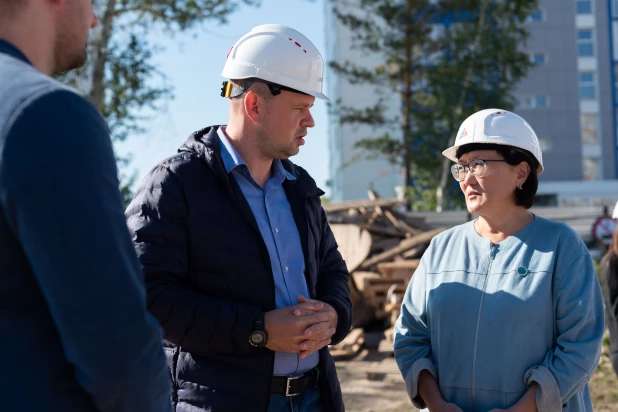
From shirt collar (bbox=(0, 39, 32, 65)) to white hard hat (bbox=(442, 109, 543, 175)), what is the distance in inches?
83.1

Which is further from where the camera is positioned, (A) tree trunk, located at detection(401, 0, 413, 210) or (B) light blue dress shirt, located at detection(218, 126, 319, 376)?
(A) tree trunk, located at detection(401, 0, 413, 210)

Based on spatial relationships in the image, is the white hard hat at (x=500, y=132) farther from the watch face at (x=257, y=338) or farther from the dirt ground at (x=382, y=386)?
the dirt ground at (x=382, y=386)

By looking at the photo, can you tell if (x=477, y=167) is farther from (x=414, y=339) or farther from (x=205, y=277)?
(x=205, y=277)

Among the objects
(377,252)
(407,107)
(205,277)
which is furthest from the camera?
(407,107)

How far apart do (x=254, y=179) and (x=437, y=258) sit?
3.11ft

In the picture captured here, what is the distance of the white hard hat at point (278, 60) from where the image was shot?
3.02 meters

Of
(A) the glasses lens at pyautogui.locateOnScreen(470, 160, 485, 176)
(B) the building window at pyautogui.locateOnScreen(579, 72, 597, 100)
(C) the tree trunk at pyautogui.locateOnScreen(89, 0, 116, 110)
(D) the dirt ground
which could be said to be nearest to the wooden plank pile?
(D) the dirt ground

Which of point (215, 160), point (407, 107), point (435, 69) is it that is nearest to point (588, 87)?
point (407, 107)

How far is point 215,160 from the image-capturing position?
9.70 ft

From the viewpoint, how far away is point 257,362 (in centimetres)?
281

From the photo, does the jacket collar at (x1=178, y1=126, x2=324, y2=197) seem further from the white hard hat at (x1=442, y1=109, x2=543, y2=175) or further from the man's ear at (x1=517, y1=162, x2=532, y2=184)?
the man's ear at (x1=517, y1=162, x2=532, y2=184)

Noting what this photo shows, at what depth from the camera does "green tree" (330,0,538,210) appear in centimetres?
2673

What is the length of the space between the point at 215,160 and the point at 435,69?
2508 cm

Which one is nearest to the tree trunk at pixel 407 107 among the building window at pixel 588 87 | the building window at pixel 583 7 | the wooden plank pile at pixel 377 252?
the wooden plank pile at pixel 377 252
